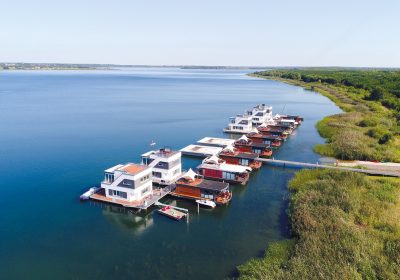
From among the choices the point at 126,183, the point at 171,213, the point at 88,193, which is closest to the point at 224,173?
the point at 171,213

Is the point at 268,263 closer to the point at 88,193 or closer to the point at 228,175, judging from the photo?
the point at 228,175

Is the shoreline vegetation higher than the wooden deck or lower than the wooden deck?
higher

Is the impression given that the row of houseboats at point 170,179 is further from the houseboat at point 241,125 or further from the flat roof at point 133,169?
the houseboat at point 241,125

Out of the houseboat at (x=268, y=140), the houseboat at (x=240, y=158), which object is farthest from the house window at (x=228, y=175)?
the houseboat at (x=268, y=140)

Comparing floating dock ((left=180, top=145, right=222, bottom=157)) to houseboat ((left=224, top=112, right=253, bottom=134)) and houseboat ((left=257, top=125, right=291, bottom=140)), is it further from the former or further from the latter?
houseboat ((left=224, top=112, right=253, bottom=134))

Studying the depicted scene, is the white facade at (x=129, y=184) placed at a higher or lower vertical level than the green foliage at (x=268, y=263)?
higher

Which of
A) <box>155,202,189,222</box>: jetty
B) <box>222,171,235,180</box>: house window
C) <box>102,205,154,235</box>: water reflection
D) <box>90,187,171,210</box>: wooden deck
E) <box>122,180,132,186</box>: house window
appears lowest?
<box>102,205,154,235</box>: water reflection

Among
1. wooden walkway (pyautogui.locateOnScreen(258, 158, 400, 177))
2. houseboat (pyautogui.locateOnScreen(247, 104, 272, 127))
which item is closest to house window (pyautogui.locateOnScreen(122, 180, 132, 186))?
wooden walkway (pyautogui.locateOnScreen(258, 158, 400, 177))

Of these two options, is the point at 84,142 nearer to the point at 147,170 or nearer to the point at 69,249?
the point at 147,170
